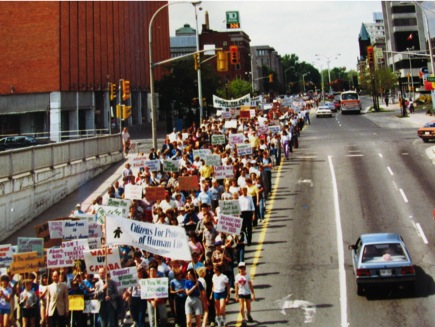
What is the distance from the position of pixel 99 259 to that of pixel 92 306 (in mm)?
1027

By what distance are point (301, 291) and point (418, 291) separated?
2.86 metres

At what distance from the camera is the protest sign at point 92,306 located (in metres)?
13.7

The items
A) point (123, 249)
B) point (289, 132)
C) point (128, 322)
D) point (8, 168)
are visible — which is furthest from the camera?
point (289, 132)

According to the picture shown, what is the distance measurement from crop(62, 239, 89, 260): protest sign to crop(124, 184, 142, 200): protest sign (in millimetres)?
6024

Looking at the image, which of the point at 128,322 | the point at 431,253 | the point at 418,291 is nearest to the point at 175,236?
the point at 128,322

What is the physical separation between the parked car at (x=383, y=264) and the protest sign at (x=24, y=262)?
24.9 ft

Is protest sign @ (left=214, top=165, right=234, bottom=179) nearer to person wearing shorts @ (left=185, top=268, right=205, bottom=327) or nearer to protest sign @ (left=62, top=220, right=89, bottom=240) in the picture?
protest sign @ (left=62, top=220, right=89, bottom=240)

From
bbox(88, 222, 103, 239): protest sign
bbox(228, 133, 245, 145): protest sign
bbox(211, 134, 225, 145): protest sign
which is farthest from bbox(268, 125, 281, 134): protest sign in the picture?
bbox(88, 222, 103, 239): protest sign

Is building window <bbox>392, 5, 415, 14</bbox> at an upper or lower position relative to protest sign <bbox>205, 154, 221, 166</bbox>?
upper

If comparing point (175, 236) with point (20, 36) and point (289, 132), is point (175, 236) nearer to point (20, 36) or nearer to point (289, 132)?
point (289, 132)

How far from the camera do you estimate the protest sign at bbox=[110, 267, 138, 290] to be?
44.4 feet

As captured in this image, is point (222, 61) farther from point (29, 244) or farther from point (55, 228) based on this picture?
point (29, 244)

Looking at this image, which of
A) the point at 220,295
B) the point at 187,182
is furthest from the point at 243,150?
the point at 220,295

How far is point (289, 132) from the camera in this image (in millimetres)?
37312
